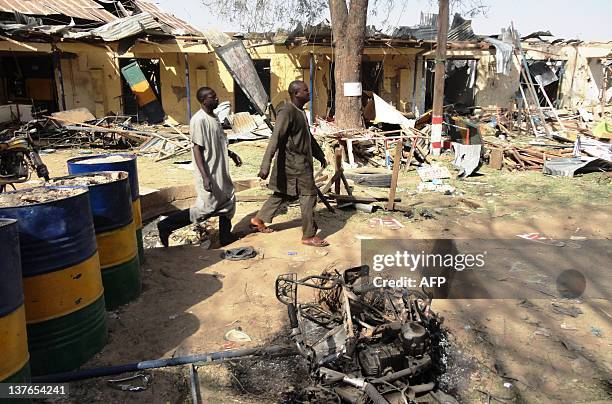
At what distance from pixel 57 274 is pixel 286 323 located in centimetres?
163

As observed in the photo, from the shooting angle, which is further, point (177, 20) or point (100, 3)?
point (177, 20)

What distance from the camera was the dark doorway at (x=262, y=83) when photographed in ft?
54.6

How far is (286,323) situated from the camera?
365cm

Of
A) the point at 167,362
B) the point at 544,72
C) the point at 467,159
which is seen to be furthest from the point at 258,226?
the point at 544,72

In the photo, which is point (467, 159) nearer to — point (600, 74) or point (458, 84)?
point (458, 84)

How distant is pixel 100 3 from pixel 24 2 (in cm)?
360

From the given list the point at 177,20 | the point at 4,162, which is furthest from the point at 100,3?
the point at 4,162

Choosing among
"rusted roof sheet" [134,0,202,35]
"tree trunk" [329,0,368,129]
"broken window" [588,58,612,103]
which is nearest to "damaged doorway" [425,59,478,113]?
"broken window" [588,58,612,103]

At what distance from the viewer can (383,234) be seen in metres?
6.03

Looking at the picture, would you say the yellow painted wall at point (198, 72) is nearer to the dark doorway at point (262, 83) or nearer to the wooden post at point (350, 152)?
the dark doorway at point (262, 83)

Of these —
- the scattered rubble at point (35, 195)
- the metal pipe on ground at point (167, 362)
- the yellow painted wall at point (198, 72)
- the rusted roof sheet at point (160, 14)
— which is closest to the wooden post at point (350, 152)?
the yellow painted wall at point (198, 72)

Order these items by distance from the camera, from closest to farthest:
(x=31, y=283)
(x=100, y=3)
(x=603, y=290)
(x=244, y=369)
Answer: (x=31, y=283)
(x=244, y=369)
(x=603, y=290)
(x=100, y=3)

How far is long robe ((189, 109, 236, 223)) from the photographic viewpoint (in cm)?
492

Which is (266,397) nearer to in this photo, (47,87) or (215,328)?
(215,328)
